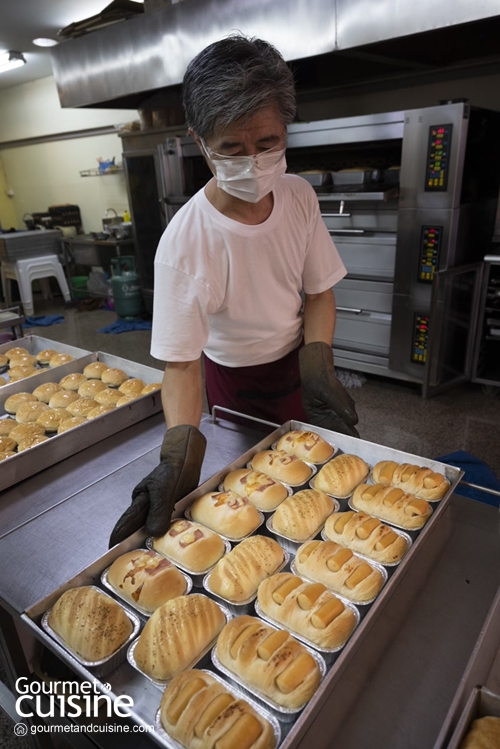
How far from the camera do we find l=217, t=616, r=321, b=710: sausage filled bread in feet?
2.45

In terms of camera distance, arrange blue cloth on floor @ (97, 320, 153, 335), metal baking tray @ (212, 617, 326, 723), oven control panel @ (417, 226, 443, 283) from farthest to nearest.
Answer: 1. blue cloth on floor @ (97, 320, 153, 335)
2. oven control panel @ (417, 226, 443, 283)
3. metal baking tray @ (212, 617, 326, 723)

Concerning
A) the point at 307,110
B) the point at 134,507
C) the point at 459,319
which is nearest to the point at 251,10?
the point at 307,110

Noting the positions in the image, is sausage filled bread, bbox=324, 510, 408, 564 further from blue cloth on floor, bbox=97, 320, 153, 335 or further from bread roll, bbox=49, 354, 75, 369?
blue cloth on floor, bbox=97, 320, 153, 335

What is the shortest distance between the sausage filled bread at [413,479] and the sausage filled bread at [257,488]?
24 cm

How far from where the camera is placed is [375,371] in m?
3.72

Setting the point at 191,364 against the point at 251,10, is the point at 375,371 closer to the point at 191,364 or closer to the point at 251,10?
the point at 191,364

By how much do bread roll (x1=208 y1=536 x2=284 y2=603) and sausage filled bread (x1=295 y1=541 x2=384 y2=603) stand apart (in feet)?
0.18

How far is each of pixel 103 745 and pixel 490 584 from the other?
0.75 m

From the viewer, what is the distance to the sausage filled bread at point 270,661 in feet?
2.45

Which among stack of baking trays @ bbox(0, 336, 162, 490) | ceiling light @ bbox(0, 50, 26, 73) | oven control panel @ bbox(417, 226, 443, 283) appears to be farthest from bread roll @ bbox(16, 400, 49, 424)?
ceiling light @ bbox(0, 50, 26, 73)

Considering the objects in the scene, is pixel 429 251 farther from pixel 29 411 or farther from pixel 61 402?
pixel 29 411

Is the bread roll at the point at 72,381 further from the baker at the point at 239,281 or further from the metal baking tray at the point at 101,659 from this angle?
the metal baking tray at the point at 101,659

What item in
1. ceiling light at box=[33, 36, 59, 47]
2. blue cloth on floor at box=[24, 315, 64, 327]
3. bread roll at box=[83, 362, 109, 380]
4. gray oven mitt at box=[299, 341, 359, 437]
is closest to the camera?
gray oven mitt at box=[299, 341, 359, 437]

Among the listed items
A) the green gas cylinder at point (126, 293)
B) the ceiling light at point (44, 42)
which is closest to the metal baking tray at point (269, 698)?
the green gas cylinder at point (126, 293)
